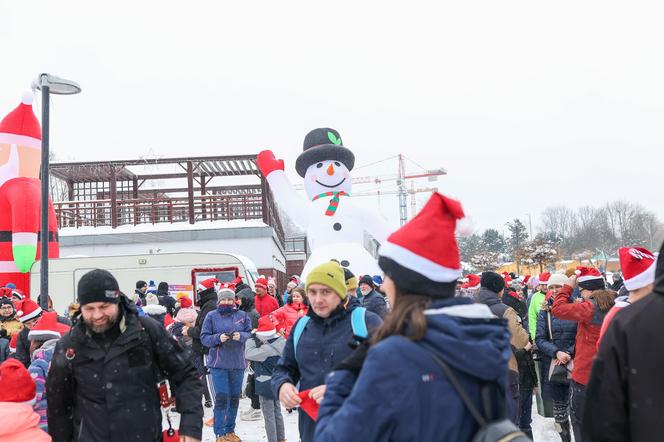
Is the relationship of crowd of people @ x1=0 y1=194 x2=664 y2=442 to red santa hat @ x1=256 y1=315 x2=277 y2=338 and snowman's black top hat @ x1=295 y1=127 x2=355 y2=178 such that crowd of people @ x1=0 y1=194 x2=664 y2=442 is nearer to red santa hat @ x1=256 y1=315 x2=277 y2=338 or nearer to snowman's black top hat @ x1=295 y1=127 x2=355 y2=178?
red santa hat @ x1=256 y1=315 x2=277 y2=338

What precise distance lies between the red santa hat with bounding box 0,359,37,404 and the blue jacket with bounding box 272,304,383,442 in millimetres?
1363

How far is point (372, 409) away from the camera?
163cm

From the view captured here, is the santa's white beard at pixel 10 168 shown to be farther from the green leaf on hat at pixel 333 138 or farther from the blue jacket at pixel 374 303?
the blue jacket at pixel 374 303

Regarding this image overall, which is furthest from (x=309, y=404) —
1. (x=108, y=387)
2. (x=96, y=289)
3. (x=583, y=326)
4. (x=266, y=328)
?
(x=266, y=328)

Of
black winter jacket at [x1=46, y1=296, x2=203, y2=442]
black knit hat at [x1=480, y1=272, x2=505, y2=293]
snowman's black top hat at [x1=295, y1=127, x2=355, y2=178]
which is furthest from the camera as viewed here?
snowman's black top hat at [x1=295, y1=127, x2=355, y2=178]

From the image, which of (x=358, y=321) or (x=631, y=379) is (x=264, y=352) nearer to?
(x=358, y=321)

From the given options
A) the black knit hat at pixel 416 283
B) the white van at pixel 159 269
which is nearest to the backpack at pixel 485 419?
the black knit hat at pixel 416 283

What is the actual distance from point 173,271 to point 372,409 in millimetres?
13052

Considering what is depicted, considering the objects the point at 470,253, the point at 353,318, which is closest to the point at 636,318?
the point at 353,318

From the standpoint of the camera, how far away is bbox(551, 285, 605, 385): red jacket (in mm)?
4953

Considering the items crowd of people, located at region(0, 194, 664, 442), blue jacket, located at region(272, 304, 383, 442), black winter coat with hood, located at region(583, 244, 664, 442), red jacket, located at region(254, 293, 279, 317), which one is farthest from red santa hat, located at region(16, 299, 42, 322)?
black winter coat with hood, located at region(583, 244, 664, 442)

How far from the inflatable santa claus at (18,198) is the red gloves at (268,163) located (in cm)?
567

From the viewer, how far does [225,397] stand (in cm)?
684

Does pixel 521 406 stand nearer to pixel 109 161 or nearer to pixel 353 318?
pixel 353 318
